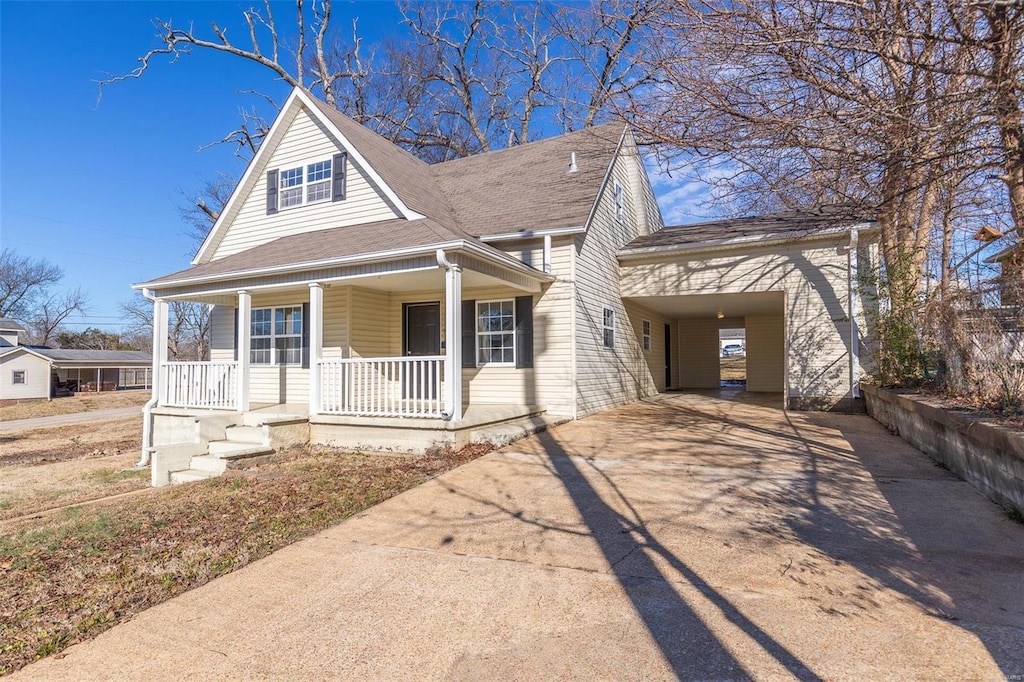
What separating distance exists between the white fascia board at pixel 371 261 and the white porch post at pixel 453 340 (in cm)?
35

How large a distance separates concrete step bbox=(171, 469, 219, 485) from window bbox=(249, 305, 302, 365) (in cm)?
394

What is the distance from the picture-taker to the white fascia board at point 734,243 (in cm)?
1036

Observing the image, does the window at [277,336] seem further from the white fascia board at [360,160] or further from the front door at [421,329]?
the white fascia board at [360,160]

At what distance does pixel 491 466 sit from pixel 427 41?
22.6 metres

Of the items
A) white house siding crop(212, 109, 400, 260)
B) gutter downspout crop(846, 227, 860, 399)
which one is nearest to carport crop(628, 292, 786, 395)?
gutter downspout crop(846, 227, 860, 399)

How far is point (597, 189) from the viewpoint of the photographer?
1095 cm

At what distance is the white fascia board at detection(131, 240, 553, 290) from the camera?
7609mm

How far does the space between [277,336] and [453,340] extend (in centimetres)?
574

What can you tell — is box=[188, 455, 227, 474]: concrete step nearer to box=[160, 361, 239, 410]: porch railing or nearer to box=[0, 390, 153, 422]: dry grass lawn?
box=[160, 361, 239, 410]: porch railing

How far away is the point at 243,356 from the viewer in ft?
31.0

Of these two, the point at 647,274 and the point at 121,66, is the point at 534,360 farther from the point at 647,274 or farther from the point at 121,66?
the point at 121,66

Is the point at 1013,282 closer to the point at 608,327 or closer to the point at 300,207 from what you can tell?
the point at 608,327

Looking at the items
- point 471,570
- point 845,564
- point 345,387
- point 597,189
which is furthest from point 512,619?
point 597,189

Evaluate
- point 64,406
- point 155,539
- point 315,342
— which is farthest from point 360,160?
point 64,406
